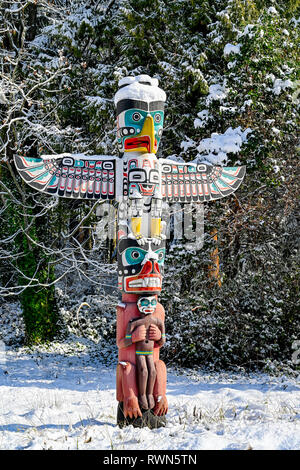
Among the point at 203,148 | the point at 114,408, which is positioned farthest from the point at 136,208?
the point at 203,148

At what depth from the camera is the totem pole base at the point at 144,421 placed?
4.96m

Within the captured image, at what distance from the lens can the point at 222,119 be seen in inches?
375

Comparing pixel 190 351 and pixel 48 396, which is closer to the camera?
pixel 48 396

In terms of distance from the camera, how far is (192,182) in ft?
19.6

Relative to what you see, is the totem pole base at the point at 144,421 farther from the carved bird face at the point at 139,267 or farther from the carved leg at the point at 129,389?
the carved bird face at the point at 139,267

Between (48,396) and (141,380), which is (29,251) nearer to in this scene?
(48,396)

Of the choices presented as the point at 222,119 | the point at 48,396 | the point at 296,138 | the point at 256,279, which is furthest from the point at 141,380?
the point at 296,138

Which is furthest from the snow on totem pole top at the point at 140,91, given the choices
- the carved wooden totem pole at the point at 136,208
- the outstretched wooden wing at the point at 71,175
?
the outstretched wooden wing at the point at 71,175

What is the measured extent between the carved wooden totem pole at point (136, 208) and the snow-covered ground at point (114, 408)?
42 cm

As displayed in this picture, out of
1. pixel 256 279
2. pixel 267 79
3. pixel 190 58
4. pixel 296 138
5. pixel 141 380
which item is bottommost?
pixel 141 380

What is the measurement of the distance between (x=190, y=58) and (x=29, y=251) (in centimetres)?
564

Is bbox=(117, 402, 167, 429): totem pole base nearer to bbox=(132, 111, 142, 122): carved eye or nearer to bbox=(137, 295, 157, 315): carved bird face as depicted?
bbox=(137, 295, 157, 315): carved bird face

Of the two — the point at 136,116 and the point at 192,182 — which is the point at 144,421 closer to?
the point at 192,182
